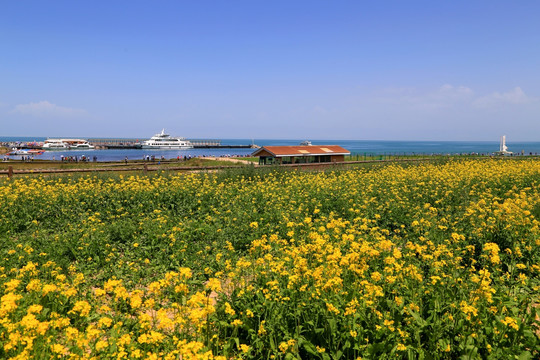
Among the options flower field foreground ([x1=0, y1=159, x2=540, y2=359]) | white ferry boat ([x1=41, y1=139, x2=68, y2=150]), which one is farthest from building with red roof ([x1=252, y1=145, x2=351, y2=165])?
white ferry boat ([x1=41, y1=139, x2=68, y2=150])

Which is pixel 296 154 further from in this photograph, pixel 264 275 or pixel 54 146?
pixel 54 146

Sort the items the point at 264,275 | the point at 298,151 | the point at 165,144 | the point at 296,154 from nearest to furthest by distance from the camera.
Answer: the point at 264,275, the point at 296,154, the point at 298,151, the point at 165,144

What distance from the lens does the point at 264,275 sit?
511 cm

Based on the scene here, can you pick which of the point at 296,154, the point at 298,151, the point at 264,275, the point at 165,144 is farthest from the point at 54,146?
the point at 264,275

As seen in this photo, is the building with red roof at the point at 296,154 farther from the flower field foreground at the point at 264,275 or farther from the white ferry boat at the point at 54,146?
the white ferry boat at the point at 54,146

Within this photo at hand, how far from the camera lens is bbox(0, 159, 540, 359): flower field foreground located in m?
3.65

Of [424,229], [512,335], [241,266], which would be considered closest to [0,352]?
[241,266]

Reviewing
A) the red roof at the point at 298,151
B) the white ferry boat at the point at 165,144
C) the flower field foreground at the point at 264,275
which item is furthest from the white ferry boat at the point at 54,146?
the flower field foreground at the point at 264,275

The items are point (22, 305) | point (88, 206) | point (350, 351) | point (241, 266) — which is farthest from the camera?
point (88, 206)

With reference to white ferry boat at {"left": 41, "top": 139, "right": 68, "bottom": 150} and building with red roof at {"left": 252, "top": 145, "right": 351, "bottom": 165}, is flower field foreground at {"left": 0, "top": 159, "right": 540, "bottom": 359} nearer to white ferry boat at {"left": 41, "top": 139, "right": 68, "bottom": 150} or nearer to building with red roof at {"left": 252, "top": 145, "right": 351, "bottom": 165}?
building with red roof at {"left": 252, "top": 145, "right": 351, "bottom": 165}

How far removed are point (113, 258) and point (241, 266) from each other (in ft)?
12.8

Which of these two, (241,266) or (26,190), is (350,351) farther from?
(26,190)

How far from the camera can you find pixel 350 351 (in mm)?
3652

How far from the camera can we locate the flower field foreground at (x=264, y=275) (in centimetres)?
365
